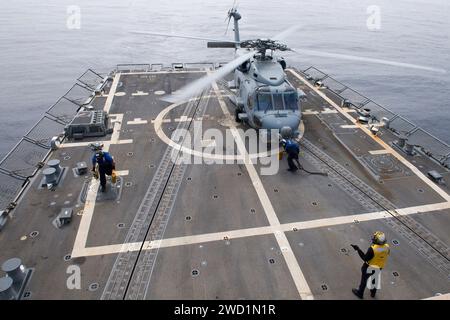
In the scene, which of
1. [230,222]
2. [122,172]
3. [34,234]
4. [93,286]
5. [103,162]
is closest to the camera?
[93,286]

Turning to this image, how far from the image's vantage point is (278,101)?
17391 mm

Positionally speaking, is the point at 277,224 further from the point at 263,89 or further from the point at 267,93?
the point at 263,89

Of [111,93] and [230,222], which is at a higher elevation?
[111,93]

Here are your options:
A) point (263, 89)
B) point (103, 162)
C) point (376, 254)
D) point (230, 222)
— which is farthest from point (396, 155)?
point (103, 162)

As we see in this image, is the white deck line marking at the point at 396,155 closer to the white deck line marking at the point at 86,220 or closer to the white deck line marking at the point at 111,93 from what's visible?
the white deck line marking at the point at 86,220

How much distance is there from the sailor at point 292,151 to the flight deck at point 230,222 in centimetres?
53

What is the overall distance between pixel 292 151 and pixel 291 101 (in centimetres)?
372

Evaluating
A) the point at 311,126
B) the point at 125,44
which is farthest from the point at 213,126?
the point at 125,44

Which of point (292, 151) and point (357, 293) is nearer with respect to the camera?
point (357, 293)

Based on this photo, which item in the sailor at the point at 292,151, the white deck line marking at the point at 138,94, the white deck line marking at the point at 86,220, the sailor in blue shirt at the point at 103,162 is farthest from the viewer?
the white deck line marking at the point at 138,94

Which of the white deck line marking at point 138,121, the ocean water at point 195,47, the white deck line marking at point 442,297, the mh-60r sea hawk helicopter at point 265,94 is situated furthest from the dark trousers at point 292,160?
the ocean water at point 195,47

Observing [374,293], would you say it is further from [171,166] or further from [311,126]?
[311,126]

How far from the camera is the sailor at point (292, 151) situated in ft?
49.5

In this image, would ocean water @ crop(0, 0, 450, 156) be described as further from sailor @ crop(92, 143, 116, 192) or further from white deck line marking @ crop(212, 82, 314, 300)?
white deck line marking @ crop(212, 82, 314, 300)
